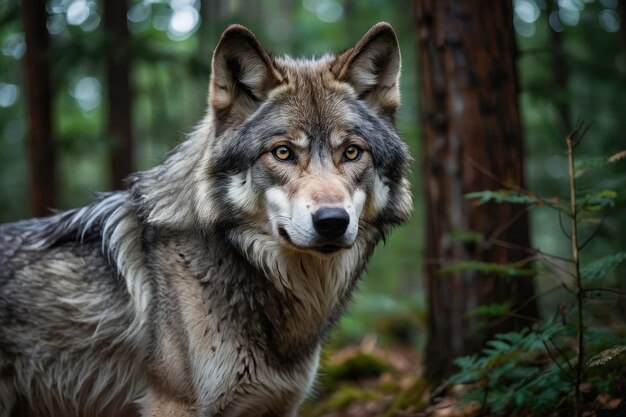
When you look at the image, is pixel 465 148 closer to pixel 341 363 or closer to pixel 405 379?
pixel 405 379

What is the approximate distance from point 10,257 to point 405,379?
4.88 metres

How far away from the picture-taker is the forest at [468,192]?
402 centimetres

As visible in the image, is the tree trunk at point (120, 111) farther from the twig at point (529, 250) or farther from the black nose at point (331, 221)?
the black nose at point (331, 221)

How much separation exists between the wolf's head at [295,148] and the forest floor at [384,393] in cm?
170

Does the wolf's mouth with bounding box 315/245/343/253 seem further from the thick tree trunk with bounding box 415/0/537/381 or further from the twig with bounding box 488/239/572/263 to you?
the thick tree trunk with bounding box 415/0/537/381

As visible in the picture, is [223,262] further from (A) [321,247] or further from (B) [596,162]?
(B) [596,162]

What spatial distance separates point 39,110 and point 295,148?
5316 millimetres

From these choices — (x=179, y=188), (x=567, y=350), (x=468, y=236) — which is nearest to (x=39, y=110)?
(x=179, y=188)

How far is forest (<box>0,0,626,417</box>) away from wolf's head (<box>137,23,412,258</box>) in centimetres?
72

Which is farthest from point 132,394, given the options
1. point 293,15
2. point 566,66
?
point 293,15

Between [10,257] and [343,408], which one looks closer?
[10,257]

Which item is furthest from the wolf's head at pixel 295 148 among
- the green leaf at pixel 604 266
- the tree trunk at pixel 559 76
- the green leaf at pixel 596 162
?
the tree trunk at pixel 559 76

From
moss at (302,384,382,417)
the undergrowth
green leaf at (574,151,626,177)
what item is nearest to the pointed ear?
the undergrowth

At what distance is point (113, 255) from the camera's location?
13.6 feet
